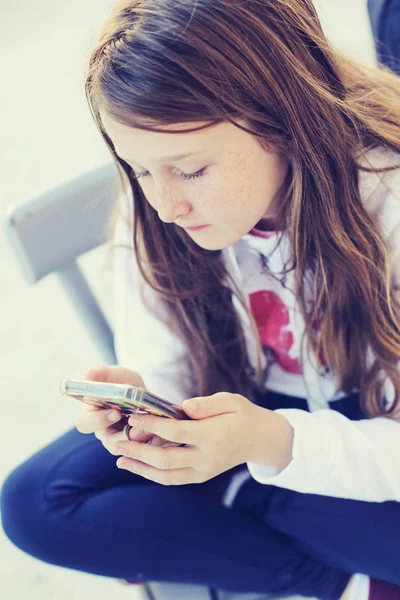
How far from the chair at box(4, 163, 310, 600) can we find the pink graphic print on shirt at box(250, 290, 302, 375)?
284 millimetres

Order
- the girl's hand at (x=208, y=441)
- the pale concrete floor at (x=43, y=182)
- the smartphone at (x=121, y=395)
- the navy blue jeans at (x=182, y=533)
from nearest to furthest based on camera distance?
the smartphone at (x=121, y=395), the girl's hand at (x=208, y=441), the navy blue jeans at (x=182, y=533), the pale concrete floor at (x=43, y=182)

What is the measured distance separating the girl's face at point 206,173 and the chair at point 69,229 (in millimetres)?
265

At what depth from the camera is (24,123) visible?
2572 millimetres

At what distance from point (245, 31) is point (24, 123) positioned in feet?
6.98

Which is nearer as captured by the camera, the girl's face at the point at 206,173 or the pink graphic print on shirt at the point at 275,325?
the girl's face at the point at 206,173

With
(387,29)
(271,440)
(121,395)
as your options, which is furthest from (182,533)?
(387,29)

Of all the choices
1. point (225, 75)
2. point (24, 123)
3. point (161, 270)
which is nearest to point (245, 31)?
point (225, 75)

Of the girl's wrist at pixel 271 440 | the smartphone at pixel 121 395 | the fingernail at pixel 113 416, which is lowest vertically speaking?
the girl's wrist at pixel 271 440

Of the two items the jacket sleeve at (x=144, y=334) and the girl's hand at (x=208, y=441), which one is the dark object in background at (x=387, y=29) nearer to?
the jacket sleeve at (x=144, y=334)

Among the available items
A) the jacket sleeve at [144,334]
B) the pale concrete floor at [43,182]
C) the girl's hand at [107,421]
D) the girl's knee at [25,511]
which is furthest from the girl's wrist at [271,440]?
the pale concrete floor at [43,182]

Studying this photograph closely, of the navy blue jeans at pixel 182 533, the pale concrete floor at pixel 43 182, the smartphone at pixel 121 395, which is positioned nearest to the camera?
the smartphone at pixel 121 395

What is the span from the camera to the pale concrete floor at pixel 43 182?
1.22m

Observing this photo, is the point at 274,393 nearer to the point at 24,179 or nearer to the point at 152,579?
the point at 152,579

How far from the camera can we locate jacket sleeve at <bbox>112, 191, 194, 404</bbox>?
37.5 inches
